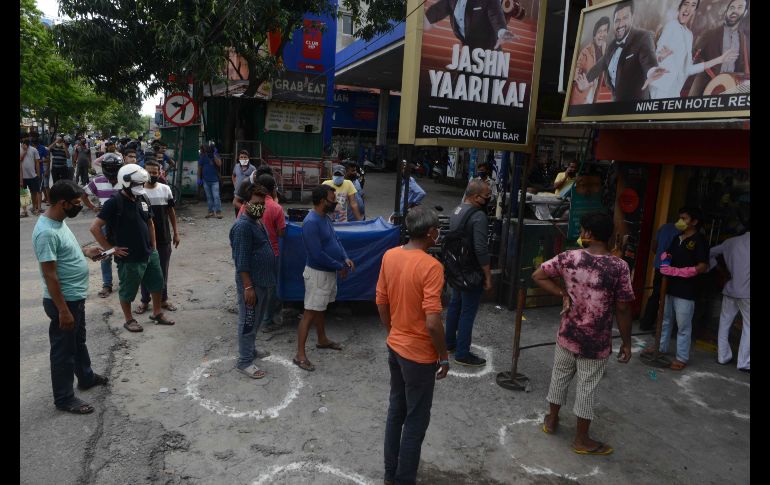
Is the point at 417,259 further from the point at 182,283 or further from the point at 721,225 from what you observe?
the point at 182,283

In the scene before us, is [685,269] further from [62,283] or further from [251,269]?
[62,283]

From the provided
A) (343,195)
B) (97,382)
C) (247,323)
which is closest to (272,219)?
(247,323)

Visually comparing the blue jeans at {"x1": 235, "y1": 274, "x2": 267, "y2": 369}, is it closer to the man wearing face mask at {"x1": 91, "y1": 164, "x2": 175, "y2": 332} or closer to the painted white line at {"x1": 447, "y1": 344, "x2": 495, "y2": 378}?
the man wearing face mask at {"x1": 91, "y1": 164, "x2": 175, "y2": 332}

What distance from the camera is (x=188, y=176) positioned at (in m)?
15.4

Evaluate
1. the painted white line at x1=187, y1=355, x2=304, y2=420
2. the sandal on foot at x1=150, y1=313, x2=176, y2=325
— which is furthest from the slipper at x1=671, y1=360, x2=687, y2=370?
the sandal on foot at x1=150, y1=313, x2=176, y2=325

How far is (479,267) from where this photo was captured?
17.4ft

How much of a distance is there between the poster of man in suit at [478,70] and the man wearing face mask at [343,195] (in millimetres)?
2560

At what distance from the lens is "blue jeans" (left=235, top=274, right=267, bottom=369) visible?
192 inches

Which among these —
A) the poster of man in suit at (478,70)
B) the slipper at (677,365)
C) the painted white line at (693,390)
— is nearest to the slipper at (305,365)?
the poster of man in suit at (478,70)

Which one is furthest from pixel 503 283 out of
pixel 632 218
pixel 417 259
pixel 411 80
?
pixel 417 259

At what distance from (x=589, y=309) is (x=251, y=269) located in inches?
119

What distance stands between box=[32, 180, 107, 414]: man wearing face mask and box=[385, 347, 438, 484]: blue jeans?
2624mm

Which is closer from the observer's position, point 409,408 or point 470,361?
point 409,408

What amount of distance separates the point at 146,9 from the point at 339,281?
11085 mm
